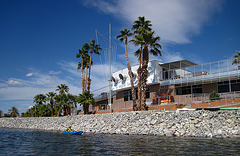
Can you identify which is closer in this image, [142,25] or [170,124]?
[170,124]

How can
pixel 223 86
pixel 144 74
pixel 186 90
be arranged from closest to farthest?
pixel 144 74 < pixel 223 86 < pixel 186 90

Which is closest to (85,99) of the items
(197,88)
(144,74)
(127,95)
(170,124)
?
(127,95)

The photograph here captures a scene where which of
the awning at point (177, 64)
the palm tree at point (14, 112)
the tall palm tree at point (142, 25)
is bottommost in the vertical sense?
the palm tree at point (14, 112)

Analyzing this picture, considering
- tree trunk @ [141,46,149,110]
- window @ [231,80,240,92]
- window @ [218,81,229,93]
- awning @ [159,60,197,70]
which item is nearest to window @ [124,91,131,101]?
awning @ [159,60,197,70]

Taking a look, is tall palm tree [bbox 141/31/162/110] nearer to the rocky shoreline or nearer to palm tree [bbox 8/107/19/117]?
the rocky shoreline

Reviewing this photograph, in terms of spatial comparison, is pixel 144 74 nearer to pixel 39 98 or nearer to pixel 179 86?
pixel 179 86

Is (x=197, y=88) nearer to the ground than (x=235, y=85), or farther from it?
nearer to the ground

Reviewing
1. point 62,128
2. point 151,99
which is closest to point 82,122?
point 62,128

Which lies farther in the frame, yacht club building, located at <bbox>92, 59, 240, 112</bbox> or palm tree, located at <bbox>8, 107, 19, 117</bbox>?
palm tree, located at <bbox>8, 107, 19, 117</bbox>

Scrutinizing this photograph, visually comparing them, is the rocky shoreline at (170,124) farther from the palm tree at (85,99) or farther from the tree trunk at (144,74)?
the palm tree at (85,99)

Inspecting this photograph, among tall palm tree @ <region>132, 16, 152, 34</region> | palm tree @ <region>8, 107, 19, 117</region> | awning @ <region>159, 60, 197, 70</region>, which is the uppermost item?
tall palm tree @ <region>132, 16, 152, 34</region>

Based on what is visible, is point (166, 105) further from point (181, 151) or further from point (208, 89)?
point (181, 151)

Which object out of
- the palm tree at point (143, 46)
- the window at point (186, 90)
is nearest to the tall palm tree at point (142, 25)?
the palm tree at point (143, 46)

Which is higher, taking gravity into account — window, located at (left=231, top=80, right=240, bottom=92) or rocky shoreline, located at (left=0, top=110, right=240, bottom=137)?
window, located at (left=231, top=80, right=240, bottom=92)
